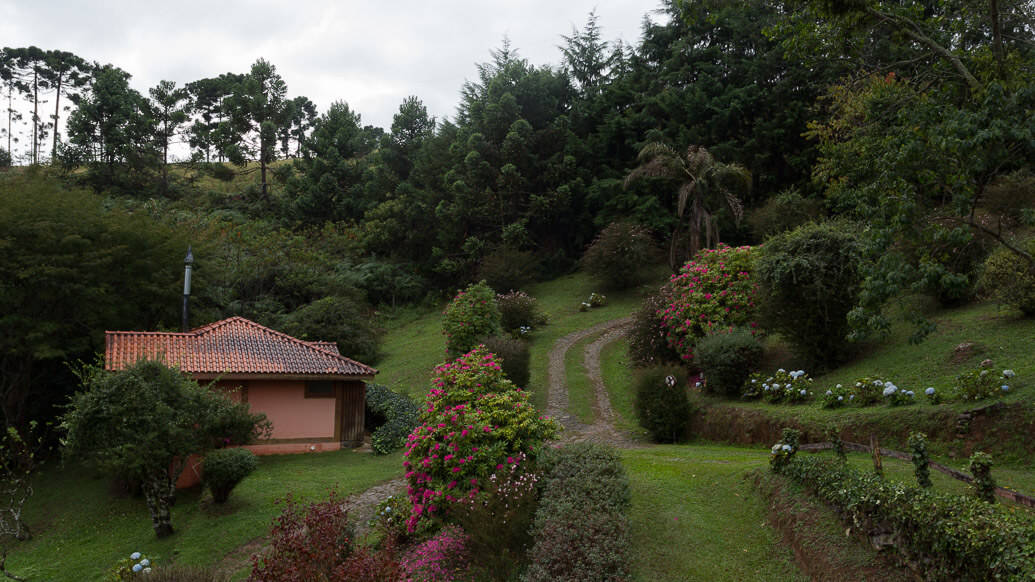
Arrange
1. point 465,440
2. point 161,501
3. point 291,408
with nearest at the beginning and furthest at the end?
point 465,440 < point 161,501 < point 291,408

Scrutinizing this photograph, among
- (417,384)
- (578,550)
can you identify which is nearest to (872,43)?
(417,384)

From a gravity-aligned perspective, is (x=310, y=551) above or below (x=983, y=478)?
below

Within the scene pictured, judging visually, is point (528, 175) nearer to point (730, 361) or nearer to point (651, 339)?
point (651, 339)

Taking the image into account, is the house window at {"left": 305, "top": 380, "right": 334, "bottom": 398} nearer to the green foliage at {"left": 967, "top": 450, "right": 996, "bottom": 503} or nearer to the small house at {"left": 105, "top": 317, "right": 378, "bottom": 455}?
the small house at {"left": 105, "top": 317, "right": 378, "bottom": 455}

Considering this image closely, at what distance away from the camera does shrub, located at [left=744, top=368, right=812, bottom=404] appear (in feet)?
40.0

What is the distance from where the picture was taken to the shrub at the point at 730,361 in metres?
14.2

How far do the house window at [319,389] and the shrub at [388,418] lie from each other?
1.91m

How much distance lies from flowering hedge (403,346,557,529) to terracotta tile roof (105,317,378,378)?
834 centimetres

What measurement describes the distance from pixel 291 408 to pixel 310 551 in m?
11.2

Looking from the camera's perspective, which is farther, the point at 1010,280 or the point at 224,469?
the point at 224,469

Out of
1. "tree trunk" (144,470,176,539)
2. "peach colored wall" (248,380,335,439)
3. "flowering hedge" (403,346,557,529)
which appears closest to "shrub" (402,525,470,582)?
"flowering hedge" (403,346,557,529)

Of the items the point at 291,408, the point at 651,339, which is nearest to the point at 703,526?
the point at 651,339

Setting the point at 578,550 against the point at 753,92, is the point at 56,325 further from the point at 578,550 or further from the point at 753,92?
the point at 753,92

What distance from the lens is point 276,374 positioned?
16.1m
